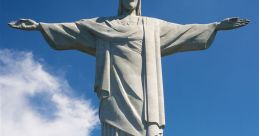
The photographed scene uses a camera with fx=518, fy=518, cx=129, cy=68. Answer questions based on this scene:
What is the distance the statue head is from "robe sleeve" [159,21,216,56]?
3.11 ft

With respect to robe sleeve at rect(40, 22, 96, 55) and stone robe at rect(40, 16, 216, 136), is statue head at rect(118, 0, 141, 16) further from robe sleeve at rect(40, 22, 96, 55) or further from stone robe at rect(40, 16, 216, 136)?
robe sleeve at rect(40, 22, 96, 55)

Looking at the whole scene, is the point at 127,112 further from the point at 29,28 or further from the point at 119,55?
the point at 29,28

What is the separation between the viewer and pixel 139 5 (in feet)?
48.5

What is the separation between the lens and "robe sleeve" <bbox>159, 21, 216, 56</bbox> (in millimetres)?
14219

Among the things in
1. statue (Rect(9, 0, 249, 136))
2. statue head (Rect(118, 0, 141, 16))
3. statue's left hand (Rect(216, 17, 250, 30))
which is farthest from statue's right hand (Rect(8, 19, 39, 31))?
statue's left hand (Rect(216, 17, 250, 30))

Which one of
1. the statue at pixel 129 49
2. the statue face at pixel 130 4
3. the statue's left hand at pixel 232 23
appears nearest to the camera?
the statue at pixel 129 49

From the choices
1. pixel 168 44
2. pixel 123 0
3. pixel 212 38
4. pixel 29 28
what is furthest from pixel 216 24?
pixel 29 28

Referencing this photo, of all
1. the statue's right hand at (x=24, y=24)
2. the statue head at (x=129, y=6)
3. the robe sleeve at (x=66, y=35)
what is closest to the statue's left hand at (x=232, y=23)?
the statue head at (x=129, y=6)

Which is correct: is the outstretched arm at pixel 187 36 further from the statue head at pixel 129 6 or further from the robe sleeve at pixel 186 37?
the statue head at pixel 129 6

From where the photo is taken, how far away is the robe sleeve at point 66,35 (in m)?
14.3

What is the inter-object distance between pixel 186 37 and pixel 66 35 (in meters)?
3.31

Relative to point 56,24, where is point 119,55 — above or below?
below

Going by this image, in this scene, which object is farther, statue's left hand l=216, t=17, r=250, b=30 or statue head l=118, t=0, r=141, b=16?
statue head l=118, t=0, r=141, b=16

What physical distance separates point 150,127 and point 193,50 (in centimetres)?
296
